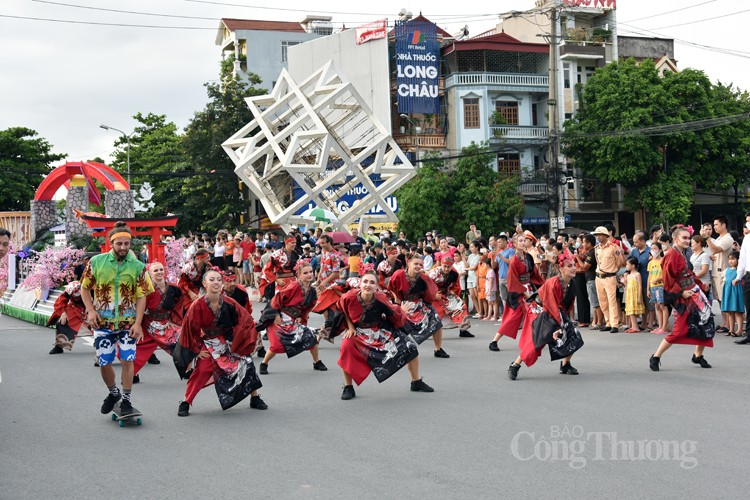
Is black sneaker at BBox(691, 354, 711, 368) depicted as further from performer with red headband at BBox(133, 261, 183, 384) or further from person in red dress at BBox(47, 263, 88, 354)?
person in red dress at BBox(47, 263, 88, 354)

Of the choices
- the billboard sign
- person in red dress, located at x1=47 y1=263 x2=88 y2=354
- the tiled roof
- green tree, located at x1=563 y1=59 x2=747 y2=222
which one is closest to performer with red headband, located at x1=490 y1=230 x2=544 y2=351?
person in red dress, located at x1=47 y1=263 x2=88 y2=354

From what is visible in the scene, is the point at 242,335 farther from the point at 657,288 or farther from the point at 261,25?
the point at 261,25

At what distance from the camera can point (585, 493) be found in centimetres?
548

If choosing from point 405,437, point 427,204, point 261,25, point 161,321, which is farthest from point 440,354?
point 261,25

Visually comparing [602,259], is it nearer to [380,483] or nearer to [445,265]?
[445,265]

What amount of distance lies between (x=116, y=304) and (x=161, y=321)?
2.81 meters

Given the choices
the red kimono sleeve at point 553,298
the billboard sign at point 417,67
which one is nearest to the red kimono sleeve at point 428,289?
the red kimono sleeve at point 553,298

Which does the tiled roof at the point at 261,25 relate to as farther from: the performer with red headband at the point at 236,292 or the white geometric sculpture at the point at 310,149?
the performer with red headband at the point at 236,292

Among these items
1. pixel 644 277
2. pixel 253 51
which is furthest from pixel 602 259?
pixel 253 51

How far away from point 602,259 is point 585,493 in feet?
34.8

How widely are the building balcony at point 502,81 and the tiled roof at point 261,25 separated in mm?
18220

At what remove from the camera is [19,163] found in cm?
5234

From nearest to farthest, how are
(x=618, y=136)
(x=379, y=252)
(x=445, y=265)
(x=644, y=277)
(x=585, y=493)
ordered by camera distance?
(x=585, y=493) → (x=445, y=265) → (x=644, y=277) → (x=379, y=252) → (x=618, y=136)

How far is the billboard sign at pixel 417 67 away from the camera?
1802 inches
